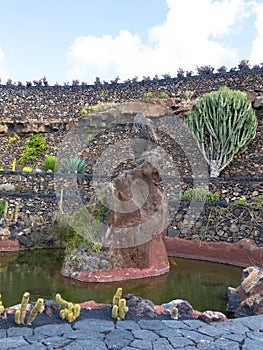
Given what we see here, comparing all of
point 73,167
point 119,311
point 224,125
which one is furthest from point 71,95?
point 119,311

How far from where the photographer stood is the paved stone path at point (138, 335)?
4656 millimetres

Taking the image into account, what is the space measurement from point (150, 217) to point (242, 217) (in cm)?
365

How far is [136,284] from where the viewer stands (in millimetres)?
8781

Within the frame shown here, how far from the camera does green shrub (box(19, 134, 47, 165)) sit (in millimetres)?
22587

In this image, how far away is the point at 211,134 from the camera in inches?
741

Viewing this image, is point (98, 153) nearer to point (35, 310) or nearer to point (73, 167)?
point (73, 167)

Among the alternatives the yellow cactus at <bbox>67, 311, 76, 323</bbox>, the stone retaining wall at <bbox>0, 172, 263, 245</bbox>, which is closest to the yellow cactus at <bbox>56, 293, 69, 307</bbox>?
the yellow cactus at <bbox>67, 311, 76, 323</bbox>

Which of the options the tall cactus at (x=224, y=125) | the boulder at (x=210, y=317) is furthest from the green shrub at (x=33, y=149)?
the boulder at (x=210, y=317)

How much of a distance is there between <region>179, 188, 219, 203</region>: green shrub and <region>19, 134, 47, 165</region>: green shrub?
1134 cm

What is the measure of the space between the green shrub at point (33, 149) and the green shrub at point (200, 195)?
11.3 m

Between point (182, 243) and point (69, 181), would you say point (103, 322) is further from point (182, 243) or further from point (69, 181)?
point (69, 181)

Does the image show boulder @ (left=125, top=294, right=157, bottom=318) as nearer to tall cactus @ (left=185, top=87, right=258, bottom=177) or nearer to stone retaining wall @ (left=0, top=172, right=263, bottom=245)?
stone retaining wall @ (left=0, top=172, right=263, bottom=245)

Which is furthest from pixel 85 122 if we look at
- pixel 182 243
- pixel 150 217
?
pixel 150 217

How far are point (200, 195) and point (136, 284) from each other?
5.21 m
